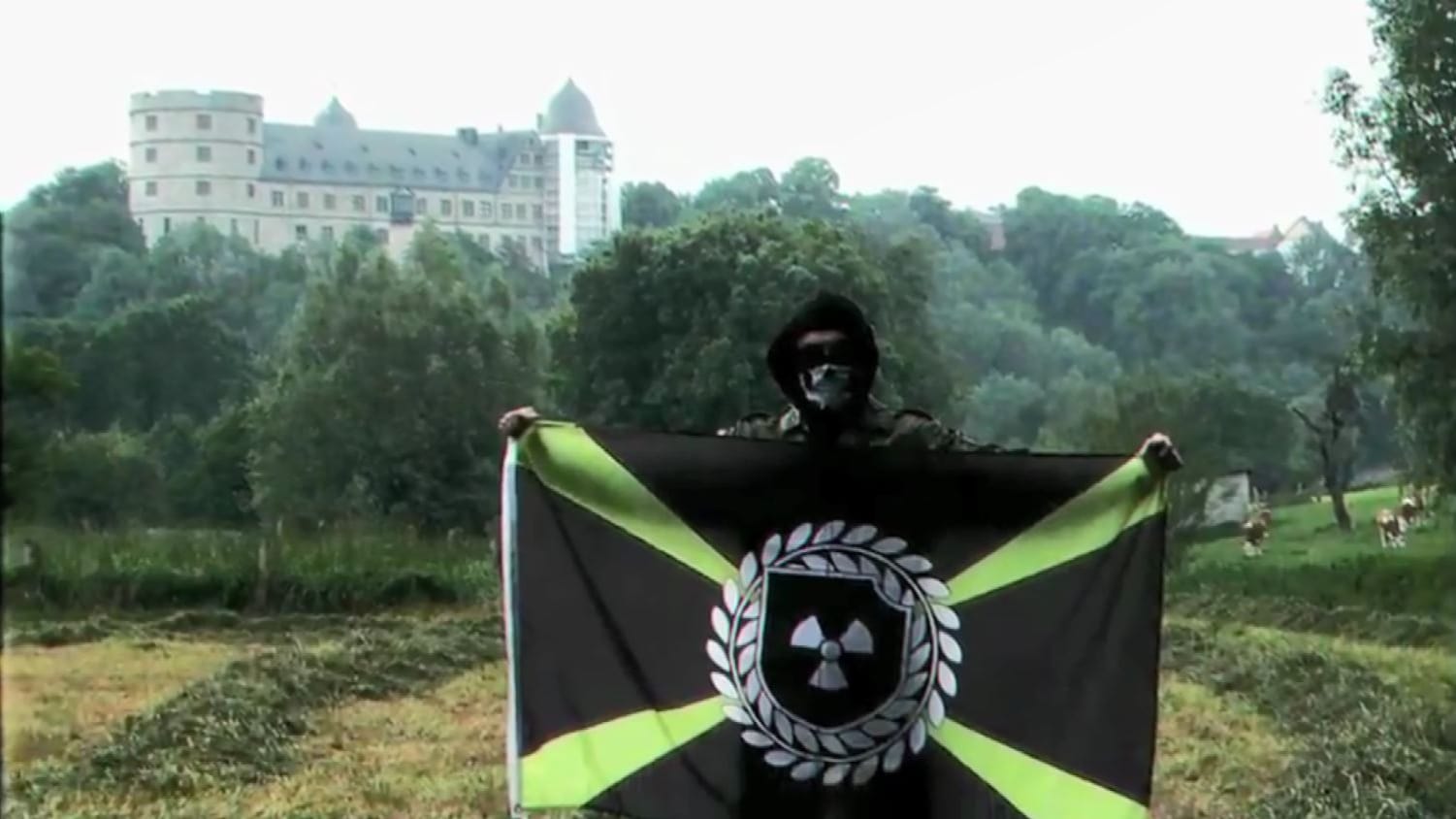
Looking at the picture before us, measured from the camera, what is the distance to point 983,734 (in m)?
2.99

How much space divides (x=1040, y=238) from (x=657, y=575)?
6.22 feet

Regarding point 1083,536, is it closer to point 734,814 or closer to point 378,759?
point 734,814

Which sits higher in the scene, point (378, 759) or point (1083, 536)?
point (1083, 536)

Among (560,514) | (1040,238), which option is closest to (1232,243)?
(1040,238)

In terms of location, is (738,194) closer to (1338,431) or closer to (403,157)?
(403,157)

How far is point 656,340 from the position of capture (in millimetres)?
4258

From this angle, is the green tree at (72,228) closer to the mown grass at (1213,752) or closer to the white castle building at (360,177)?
the white castle building at (360,177)

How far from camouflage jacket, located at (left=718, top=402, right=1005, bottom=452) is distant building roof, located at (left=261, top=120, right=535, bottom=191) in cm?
135

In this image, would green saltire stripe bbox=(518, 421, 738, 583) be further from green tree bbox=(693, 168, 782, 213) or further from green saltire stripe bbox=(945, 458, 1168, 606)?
green tree bbox=(693, 168, 782, 213)

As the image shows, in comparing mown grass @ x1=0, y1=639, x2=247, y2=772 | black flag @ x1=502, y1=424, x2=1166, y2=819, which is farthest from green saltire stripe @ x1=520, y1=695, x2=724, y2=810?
mown grass @ x1=0, y1=639, x2=247, y2=772

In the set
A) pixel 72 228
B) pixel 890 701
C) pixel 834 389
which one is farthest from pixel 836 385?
pixel 72 228

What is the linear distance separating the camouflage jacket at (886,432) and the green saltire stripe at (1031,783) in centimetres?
41

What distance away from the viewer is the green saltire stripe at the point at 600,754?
9.86ft

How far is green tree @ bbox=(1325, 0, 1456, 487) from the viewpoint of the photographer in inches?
168
